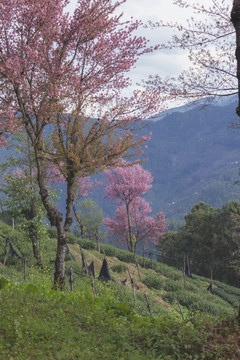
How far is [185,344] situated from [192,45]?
6.56 m

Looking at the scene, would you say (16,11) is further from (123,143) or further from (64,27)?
(123,143)

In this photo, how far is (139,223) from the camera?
43500mm

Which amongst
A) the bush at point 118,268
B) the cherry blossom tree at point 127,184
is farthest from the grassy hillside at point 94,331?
the cherry blossom tree at point 127,184

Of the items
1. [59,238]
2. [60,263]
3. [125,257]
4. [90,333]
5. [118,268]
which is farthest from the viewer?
[125,257]

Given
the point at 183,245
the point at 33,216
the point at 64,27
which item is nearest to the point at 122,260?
the point at 33,216

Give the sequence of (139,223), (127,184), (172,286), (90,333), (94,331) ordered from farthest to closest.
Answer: (139,223), (127,184), (172,286), (94,331), (90,333)

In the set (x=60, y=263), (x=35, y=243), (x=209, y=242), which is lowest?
(x=209, y=242)

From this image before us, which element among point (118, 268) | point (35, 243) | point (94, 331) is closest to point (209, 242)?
point (118, 268)

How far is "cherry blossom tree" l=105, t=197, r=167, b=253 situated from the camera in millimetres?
41656

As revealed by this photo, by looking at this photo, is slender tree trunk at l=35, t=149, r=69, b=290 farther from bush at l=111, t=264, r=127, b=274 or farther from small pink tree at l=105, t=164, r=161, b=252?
small pink tree at l=105, t=164, r=161, b=252

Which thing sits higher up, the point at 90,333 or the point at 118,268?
the point at 90,333

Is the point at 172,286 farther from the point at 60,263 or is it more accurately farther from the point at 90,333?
the point at 90,333

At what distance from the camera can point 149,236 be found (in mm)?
42781

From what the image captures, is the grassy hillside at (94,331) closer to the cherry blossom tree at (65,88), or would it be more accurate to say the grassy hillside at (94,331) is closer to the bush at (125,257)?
the cherry blossom tree at (65,88)
